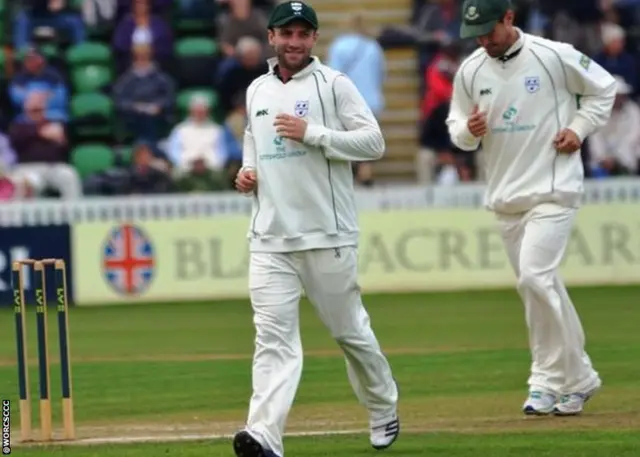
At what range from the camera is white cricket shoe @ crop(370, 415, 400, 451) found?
27.3 feet

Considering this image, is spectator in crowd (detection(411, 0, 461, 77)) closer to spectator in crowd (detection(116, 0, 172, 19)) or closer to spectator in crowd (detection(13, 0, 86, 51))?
spectator in crowd (detection(116, 0, 172, 19))

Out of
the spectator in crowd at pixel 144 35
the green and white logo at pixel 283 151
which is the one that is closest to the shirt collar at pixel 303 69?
the green and white logo at pixel 283 151

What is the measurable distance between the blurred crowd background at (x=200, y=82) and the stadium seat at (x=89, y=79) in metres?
0.01

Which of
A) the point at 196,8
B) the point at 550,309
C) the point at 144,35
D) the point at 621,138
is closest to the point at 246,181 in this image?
the point at 550,309

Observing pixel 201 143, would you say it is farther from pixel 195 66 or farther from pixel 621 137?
pixel 621 137

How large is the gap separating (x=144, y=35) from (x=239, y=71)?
52.3 inches

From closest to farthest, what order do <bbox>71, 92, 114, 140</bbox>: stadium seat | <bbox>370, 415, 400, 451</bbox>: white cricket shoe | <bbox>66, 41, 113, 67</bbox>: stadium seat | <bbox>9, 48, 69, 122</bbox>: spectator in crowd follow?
<bbox>370, 415, 400, 451</bbox>: white cricket shoe, <bbox>9, 48, 69, 122</bbox>: spectator in crowd, <bbox>71, 92, 114, 140</bbox>: stadium seat, <bbox>66, 41, 113, 67</bbox>: stadium seat

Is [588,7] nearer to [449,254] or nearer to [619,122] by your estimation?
[619,122]

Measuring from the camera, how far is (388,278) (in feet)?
61.7

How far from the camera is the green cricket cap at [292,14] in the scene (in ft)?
26.1

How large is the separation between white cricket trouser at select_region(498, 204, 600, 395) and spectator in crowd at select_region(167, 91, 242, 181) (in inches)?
417

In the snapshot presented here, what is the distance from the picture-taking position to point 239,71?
2102 cm

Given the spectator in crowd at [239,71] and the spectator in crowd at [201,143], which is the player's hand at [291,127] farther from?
the spectator in crowd at [239,71]

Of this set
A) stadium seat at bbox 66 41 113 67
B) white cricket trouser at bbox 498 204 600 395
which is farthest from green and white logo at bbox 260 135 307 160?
stadium seat at bbox 66 41 113 67
